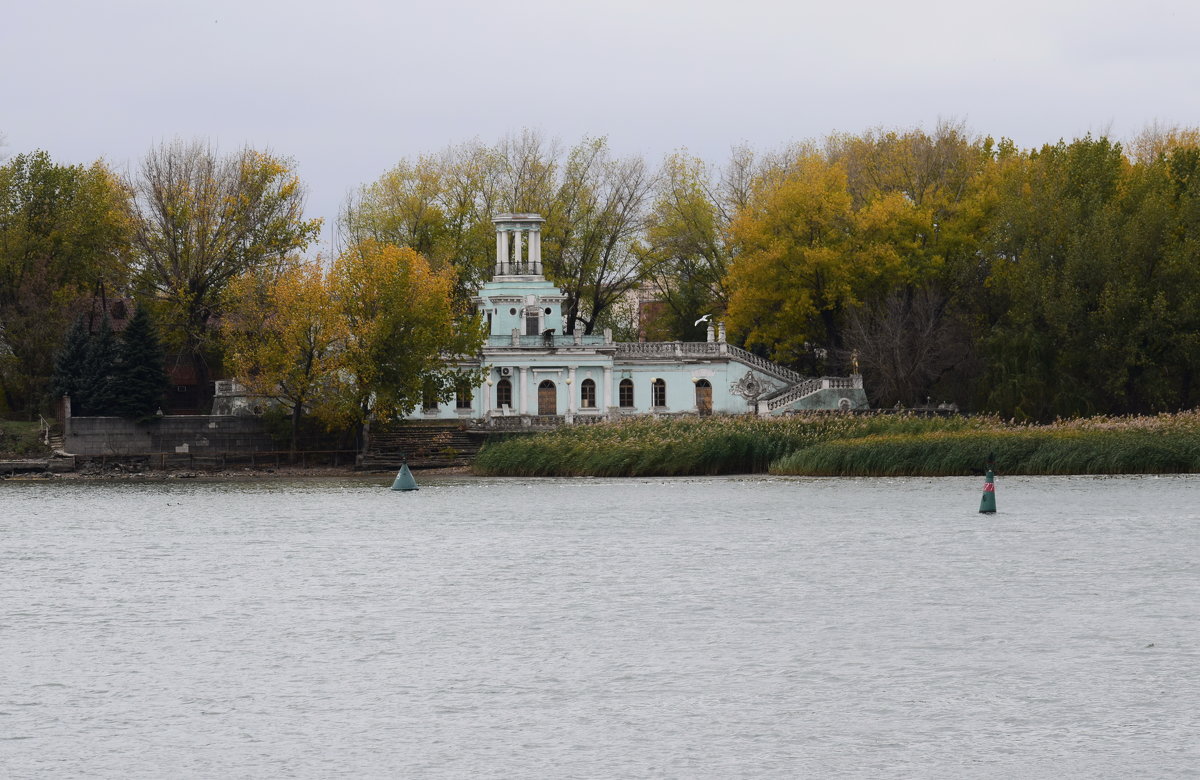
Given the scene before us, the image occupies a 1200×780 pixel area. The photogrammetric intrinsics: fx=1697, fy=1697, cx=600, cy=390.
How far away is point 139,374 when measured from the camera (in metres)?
69.9

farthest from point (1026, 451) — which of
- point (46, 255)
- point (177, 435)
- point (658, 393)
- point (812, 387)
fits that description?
point (46, 255)

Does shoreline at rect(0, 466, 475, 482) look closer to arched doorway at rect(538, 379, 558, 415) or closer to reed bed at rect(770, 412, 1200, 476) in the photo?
arched doorway at rect(538, 379, 558, 415)

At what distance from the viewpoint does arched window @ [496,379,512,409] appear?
78.2m

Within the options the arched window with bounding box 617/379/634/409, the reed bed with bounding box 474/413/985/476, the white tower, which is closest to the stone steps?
the reed bed with bounding box 474/413/985/476

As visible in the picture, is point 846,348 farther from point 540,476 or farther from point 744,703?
point 744,703

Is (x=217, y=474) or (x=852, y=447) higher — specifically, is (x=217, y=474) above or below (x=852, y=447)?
below

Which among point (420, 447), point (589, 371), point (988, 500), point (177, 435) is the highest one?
point (589, 371)

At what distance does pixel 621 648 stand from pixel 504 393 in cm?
5839

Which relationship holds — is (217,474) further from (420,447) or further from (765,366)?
(765,366)

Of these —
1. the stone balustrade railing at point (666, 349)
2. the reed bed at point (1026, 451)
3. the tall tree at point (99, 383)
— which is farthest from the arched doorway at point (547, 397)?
the reed bed at point (1026, 451)

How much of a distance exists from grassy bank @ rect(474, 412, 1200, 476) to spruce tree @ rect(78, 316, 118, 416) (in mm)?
17564

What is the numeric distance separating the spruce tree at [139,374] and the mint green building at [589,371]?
1311 centimetres

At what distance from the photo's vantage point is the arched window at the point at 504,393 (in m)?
78.2

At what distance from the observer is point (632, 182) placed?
8769cm
